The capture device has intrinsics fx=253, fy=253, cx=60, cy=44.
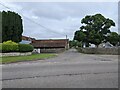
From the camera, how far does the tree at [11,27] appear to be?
57906 mm

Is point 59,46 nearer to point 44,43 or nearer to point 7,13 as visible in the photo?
point 44,43

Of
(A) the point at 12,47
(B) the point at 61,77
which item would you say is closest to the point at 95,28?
(A) the point at 12,47

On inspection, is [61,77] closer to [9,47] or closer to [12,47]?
[9,47]

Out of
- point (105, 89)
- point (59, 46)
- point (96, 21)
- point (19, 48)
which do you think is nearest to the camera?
point (105, 89)

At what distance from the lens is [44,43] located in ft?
323

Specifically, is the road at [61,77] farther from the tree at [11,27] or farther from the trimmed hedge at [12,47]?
the tree at [11,27]

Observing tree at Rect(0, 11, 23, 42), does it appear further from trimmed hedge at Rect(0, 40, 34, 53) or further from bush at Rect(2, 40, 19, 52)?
bush at Rect(2, 40, 19, 52)

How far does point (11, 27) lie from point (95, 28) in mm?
21382

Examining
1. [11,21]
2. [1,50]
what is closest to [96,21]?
[11,21]

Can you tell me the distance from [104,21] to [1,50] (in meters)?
34.1

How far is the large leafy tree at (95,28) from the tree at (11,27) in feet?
54.7

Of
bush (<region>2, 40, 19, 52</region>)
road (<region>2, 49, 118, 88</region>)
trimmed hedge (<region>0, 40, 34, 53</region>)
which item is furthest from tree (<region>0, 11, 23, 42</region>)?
road (<region>2, 49, 118, 88</region>)

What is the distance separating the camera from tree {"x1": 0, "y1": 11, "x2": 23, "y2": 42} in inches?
2280

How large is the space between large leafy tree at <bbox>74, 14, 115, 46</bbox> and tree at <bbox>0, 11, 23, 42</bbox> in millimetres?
16688
